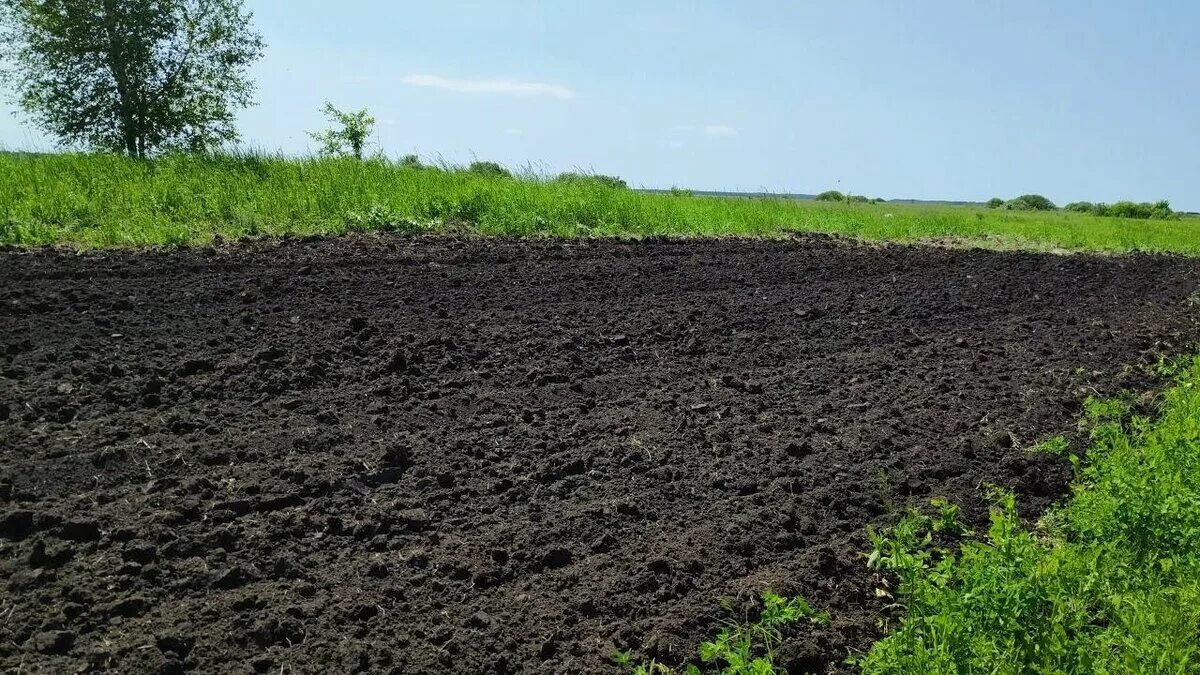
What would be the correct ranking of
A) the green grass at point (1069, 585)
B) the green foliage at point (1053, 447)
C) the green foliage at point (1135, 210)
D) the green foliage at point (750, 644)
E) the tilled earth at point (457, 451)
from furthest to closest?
the green foliage at point (1135, 210) → the green foliage at point (1053, 447) → the tilled earth at point (457, 451) → the green grass at point (1069, 585) → the green foliage at point (750, 644)

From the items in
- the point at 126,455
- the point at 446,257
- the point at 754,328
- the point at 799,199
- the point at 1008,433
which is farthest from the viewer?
the point at 799,199

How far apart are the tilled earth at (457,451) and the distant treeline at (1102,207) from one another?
32.7 meters

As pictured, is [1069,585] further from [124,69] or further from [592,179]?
[124,69]

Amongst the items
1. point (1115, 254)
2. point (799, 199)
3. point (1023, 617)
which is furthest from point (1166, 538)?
point (799, 199)

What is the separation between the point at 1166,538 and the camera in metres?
4.10

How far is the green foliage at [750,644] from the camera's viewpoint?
10.0 ft

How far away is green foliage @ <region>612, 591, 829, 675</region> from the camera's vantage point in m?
3.06

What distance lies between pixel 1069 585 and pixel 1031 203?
41766 mm

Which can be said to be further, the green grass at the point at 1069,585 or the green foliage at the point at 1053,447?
the green foliage at the point at 1053,447

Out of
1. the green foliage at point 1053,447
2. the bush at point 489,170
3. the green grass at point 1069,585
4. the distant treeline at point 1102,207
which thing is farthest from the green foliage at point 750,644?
the distant treeline at point 1102,207

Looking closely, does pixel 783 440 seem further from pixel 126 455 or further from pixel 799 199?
pixel 799 199

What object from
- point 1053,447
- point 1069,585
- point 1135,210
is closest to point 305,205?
point 1053,447

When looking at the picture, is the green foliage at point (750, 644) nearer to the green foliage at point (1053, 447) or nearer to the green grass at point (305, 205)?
the green foliage at point (1053, 447)

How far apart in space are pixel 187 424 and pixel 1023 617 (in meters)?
4.24
